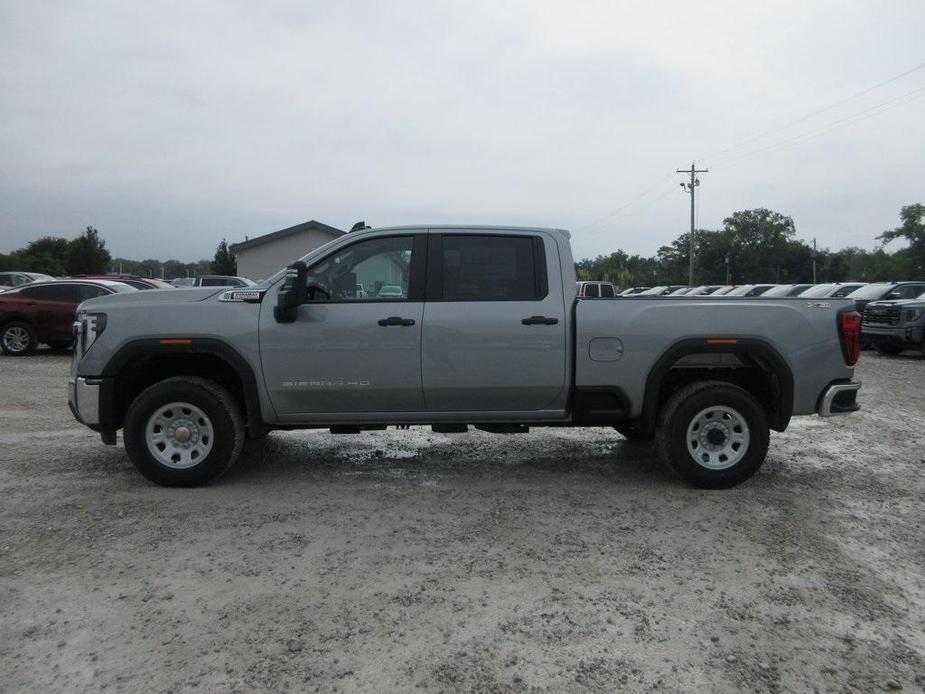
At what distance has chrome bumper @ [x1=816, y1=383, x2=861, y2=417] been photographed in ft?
18.0

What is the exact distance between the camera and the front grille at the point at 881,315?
588 inches

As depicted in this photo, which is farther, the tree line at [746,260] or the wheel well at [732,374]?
the tree line at [746,260]

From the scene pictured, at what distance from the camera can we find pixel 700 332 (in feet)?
17.9

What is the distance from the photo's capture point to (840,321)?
217 inches

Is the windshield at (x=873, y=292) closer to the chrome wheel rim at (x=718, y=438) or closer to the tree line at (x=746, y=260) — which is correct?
the chrome wheel rim at (x=718, y=438)

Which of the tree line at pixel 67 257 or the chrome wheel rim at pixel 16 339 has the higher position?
the tree line at pixel 67 257

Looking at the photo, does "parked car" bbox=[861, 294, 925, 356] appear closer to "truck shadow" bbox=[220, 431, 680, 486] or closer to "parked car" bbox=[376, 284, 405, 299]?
"truck shadow" bbox=[220, 431, 680, 486]

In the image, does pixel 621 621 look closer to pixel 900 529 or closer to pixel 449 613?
pixel 449 613

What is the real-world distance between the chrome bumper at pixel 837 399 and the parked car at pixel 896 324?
10.9m

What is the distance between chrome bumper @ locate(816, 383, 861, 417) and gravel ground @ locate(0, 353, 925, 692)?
63cm

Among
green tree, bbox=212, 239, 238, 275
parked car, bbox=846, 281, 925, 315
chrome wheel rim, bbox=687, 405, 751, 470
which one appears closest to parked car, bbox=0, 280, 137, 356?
chrome wheel rim, bbox=687, 405, 751, 470

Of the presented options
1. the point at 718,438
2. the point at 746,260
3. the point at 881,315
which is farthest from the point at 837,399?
the point at 746,260

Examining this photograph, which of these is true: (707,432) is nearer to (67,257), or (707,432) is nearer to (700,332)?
(700,332)

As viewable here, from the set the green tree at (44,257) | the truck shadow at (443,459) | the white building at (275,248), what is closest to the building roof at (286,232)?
the white building at (275,248)
